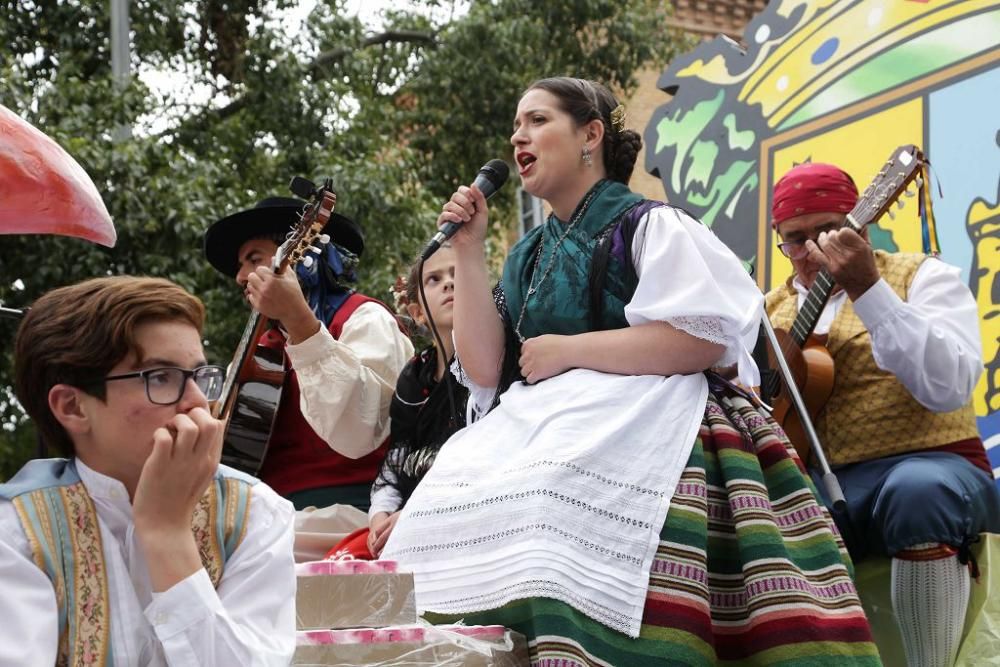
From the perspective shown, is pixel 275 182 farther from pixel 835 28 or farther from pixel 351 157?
pixel 835 28

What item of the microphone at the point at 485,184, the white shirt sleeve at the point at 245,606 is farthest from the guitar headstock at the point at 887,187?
the white shirt sleeve at the point at 245,606

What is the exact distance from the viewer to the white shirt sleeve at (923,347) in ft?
11.7

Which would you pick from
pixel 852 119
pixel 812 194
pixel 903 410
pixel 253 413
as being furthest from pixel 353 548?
pixel 852 119

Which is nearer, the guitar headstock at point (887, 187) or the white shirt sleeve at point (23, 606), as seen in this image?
the white shirt sleeve at point (23, 606)

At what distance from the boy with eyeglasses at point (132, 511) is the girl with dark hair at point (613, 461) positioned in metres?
0.59

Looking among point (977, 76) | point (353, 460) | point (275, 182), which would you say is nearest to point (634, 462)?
point (353, 460)

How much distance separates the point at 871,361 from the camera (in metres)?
3.86

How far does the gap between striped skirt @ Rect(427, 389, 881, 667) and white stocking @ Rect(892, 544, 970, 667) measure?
0.71m

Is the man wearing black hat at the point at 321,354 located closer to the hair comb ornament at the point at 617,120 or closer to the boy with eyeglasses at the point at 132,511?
the hair comb ornament at the point at 617,120

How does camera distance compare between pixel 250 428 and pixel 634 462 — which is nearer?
pixel 634 462

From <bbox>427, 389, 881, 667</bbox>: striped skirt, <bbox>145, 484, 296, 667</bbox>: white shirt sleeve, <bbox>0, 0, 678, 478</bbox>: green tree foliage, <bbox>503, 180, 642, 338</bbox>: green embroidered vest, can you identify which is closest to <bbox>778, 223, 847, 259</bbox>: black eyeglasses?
<bbox>503, 180, 642, 338</bbox>: green embroidered vest

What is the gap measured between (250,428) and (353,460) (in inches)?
12.8

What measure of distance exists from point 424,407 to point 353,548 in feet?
1.55

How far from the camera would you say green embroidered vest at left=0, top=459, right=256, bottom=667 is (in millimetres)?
2027
